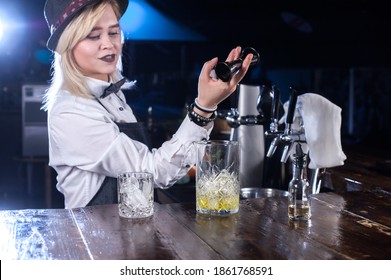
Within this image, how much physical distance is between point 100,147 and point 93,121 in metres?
0.09

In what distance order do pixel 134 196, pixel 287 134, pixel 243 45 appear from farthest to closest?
pixel 243 45 → pixel 287 134 → pixel 134 196

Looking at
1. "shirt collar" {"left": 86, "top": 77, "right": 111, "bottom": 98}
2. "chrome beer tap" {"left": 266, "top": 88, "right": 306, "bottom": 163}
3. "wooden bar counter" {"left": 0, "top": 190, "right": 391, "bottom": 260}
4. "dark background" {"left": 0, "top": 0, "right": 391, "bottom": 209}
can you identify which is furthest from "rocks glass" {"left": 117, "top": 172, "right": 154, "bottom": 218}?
"dark background" {"left": 0, "top": 0, "right": 391, "bottom": 209}

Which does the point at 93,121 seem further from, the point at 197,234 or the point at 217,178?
the point at 197,234

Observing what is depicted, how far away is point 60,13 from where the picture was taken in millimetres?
1817

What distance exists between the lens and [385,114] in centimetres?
630

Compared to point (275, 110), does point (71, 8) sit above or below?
above

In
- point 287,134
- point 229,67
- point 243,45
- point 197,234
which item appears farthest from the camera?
point 243,45

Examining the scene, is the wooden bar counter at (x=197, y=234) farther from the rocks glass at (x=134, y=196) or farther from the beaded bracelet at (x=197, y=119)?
the beaded bracelet at (x=197, y=119)

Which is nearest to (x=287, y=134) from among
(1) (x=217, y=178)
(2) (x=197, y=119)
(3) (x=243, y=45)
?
(2) (x=197, y=119)

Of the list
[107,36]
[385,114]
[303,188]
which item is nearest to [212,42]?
[385,114]

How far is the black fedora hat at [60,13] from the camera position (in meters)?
1.78

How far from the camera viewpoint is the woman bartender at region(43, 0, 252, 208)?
1.73 meters

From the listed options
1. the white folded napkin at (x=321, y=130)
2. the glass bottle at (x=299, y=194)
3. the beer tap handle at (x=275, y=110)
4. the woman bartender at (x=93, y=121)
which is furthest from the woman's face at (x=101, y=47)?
the glass bottle at (x=299, y=194)

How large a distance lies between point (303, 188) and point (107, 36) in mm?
883
